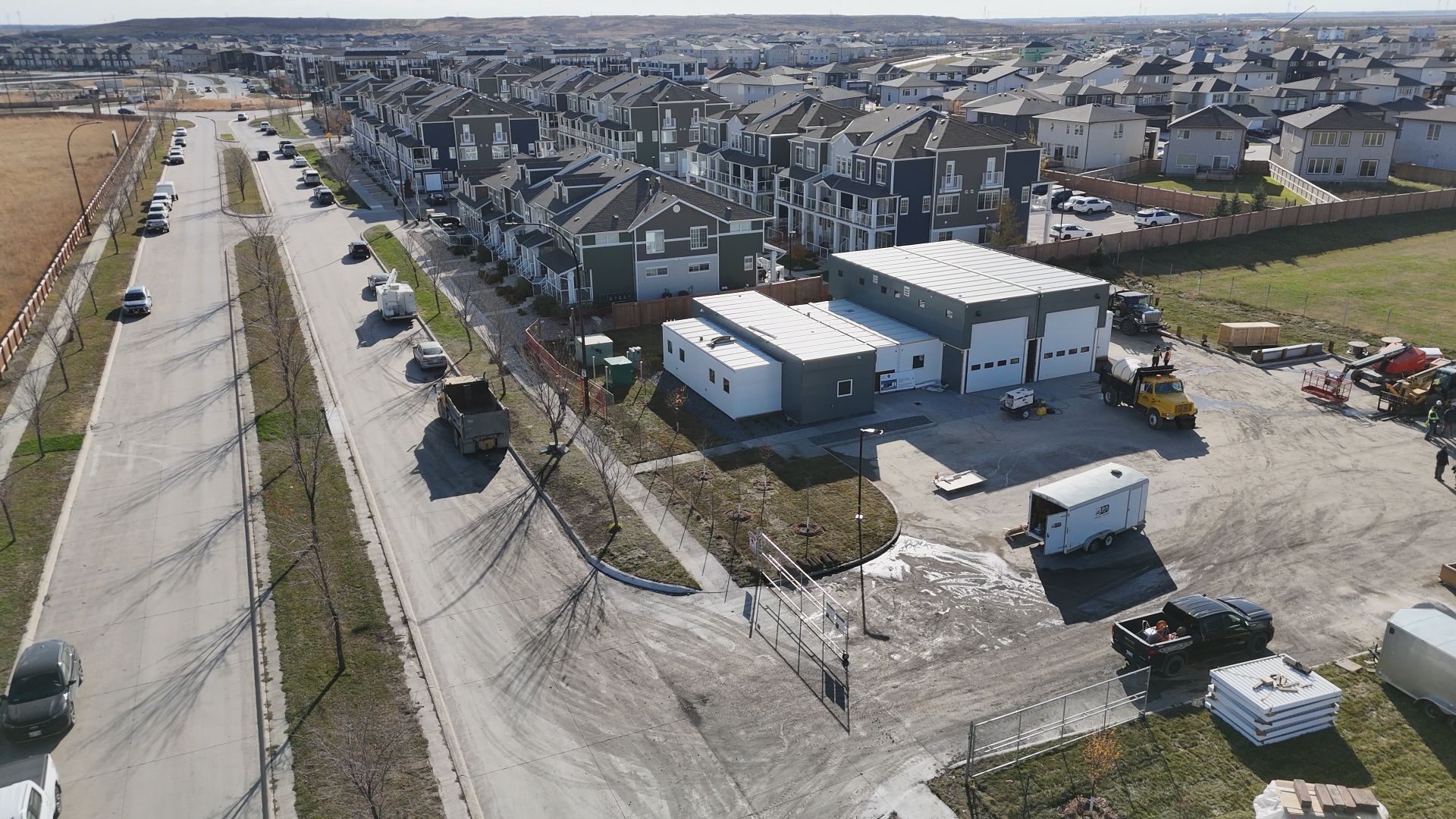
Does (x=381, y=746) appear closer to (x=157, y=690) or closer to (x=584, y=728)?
(x=584, y=728)

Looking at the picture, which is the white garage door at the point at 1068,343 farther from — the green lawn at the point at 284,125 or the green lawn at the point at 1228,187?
the green lawn at the point at 284,125

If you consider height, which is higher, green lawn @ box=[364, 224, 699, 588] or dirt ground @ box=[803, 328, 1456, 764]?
green lawn @ box=[364, 224, 699, 588]

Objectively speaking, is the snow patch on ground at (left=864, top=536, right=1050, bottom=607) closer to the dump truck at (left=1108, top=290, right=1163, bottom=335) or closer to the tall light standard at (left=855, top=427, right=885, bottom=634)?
the tall light standard at (left=855, top=427, right=885, bottom=634)

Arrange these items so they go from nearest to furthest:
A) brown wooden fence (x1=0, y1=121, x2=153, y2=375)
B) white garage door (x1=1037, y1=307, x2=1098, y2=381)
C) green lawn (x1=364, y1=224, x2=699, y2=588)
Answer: green lawn (x1=364, y1=224, x2=699, y2=588) < white garage door (x1=1037, y1=307, x2=1098, y2=381) < brown wooden fence (x1=0, y1=121, x2=153, y2=375)

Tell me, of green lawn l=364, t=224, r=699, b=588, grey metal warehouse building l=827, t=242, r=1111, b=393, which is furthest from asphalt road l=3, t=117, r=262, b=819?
grey metal warehouse building l=827, t=242, r=1111, b=393

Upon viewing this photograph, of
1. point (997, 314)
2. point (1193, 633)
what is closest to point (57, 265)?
point (997, 314)

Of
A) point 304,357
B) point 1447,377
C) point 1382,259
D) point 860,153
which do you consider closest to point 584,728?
point 304,357

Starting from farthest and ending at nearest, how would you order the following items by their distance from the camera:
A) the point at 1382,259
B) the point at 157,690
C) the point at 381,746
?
the point at 1382,259, the point at 157,690, the point at 381,746
